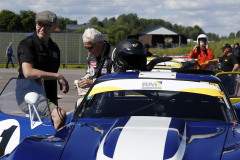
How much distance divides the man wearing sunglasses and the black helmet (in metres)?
0.20

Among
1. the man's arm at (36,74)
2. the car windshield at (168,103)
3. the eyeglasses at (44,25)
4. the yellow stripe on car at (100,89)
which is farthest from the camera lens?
the eyeglasses at (44,25)

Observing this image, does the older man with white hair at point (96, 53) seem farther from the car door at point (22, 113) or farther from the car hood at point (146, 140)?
the car hood at point (146, 140)

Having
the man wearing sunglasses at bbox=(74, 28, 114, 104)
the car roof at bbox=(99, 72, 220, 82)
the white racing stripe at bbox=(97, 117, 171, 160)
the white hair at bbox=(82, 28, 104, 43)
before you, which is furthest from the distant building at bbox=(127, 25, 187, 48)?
the white racing stripe at bbox=(97, 117, 171, 160)

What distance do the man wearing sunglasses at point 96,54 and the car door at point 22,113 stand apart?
1563mm

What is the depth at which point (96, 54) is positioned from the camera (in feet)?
21.5

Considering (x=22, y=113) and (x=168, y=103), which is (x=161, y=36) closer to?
(x=168, y=103)

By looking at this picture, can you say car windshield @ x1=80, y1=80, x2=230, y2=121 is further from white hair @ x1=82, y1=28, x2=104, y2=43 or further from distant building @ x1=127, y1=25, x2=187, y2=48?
distant building @ x1=127, y1=25, x2=187, y2=48

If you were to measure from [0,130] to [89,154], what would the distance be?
1.52 meters

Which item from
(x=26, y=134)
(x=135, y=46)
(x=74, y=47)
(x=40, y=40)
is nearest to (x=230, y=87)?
(x=135, y=46)

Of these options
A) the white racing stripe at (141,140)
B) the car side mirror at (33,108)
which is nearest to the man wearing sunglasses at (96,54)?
the car side mirror at (33,108)

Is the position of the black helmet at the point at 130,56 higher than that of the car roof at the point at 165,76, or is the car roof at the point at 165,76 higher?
the black helmet at the point at 130,56

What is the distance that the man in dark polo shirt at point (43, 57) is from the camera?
5125 mm

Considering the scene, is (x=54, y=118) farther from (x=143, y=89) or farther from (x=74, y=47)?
(x=74, y=47)

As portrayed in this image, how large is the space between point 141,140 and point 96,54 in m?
3.03
